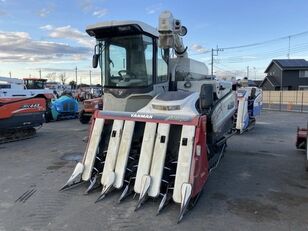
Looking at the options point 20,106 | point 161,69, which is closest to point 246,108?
point 161,69

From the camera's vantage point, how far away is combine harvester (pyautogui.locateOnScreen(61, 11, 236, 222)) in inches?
192

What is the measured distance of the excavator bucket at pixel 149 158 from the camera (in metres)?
4.75

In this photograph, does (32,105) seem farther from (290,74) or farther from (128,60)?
(290,74)

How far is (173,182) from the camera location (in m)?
5.02

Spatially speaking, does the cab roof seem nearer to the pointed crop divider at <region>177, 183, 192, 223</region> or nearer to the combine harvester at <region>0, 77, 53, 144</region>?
the pointed crop divider at <region>177, 183, 192, 223</region>

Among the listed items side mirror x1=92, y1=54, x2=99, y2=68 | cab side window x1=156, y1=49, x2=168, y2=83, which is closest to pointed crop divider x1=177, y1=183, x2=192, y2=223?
cab side window x1=156, y1=49, x2=168, y2=83

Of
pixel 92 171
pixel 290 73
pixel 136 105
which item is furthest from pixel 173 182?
pixel 290 73

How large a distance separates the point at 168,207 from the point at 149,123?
132cm

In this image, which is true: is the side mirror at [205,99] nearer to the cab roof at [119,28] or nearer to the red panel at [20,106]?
the cab roof at [119,28]

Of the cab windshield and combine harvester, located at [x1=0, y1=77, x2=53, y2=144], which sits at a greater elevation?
the cab windshield

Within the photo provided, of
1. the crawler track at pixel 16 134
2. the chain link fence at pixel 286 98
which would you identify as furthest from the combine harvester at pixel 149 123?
the chain link fence at pixel 286 98

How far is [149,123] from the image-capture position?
17.2ft

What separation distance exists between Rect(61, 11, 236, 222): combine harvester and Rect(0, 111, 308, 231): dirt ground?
24 cm

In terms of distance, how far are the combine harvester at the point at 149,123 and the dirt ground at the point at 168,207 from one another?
244mm
